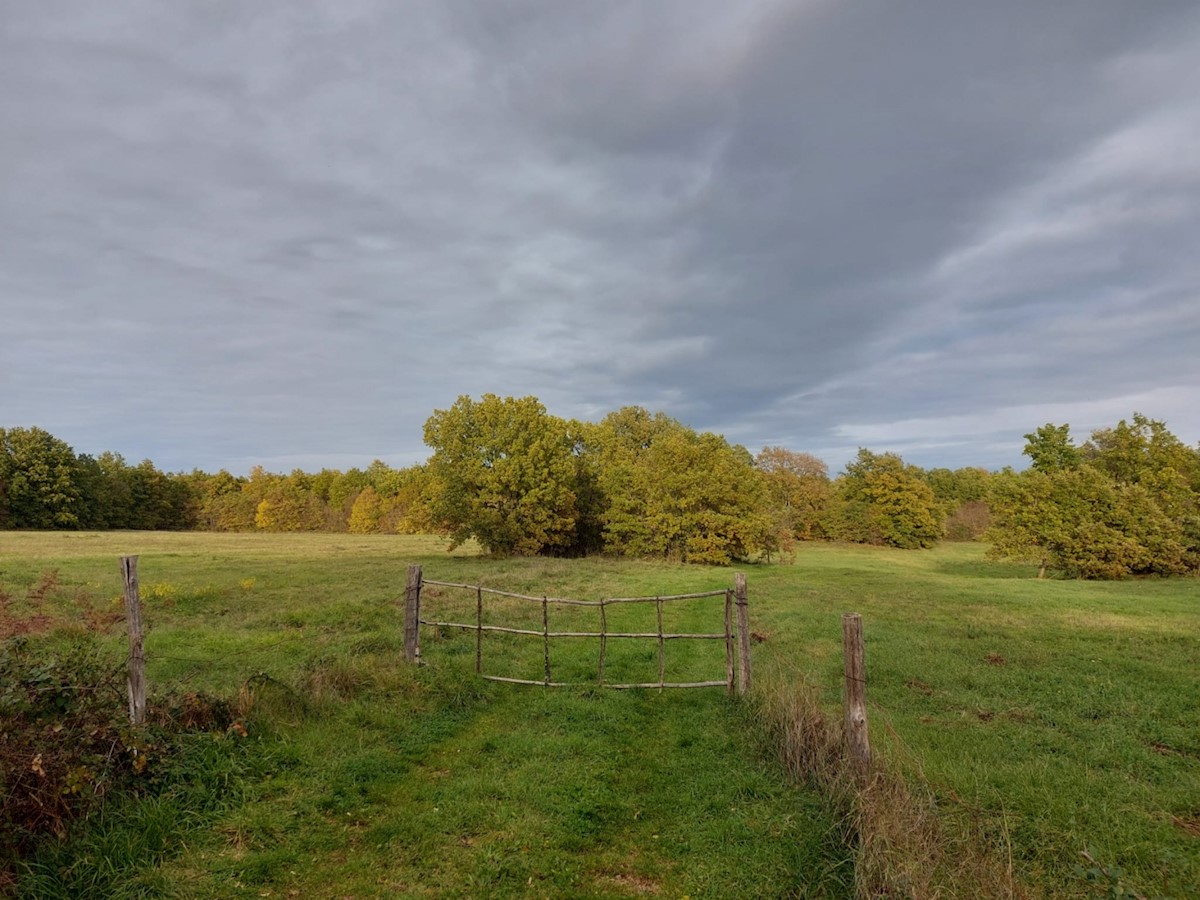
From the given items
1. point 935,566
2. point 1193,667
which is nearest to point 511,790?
point 1193,667

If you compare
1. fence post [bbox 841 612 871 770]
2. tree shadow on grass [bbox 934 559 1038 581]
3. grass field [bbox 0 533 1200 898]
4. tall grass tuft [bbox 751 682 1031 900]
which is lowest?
A: tree shadow on grass [bbox 934 559 1038 581]

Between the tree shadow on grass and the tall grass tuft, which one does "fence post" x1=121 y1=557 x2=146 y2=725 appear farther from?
the tree shadow on grass

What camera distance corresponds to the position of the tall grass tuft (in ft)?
14.5

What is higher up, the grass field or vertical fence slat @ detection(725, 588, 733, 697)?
vertical fence slat @ detection(725, 588, 733, 697)

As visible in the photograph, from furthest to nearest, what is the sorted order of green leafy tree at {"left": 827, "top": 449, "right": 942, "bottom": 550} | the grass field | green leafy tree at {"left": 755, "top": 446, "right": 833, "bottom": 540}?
green leafy tree at {"left": 755, "top": 446, "right": 833, "bottom": 540} < green leafy tree at {"left": 827, "top": 449, "right": 942, "bottom": 550} < the grass field

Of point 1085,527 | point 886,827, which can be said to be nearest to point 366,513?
point 1085,527

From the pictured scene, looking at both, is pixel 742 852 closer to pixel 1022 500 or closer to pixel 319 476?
pixel 1022 500

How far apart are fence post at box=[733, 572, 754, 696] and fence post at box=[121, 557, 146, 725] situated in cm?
794

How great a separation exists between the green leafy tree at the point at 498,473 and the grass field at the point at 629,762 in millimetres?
21077

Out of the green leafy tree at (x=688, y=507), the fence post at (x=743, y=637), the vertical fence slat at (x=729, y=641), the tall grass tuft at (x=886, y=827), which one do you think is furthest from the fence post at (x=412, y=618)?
the green leafy tree at (x=688, y=507)

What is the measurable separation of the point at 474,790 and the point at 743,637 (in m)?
4.98

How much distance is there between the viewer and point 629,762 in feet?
26.1

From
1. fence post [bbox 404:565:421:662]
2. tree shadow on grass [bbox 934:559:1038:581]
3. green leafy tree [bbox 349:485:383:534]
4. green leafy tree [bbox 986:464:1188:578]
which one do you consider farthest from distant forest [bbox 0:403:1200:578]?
green leafy tree [bbox 349:485:383:534]

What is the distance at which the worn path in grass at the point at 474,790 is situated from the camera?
5320 millimetres
